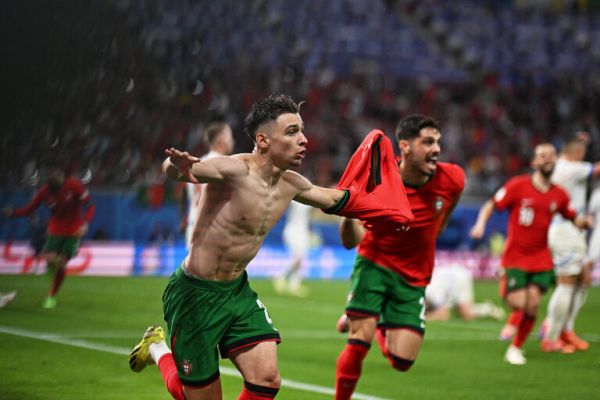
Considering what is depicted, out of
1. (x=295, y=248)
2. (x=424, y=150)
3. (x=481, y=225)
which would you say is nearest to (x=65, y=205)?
(x=295, y=248)

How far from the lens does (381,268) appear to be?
25.0 feet

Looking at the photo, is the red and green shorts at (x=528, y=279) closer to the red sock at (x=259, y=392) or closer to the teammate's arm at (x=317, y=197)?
the teammate's arm at (x=317, y=197)

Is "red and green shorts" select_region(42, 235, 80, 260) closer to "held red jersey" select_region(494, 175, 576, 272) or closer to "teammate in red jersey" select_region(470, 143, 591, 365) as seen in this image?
"teammate in red jersey" select_region(470, 143, 591, 365)

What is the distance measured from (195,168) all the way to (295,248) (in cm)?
1266

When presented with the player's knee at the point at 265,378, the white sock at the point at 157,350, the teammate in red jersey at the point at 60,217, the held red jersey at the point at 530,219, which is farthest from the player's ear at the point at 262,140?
the teammate in red jersey at the point at 60,217

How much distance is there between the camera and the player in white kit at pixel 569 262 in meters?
11.0

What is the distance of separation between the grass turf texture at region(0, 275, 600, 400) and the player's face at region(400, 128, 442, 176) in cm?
192

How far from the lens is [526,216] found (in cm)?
1059

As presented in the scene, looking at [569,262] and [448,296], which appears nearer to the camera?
[569,262]

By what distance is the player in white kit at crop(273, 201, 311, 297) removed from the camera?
17641 mm

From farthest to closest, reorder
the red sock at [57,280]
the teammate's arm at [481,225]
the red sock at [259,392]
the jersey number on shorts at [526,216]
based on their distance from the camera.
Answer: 1. the red sock at [57,280]
2. the jersey number on shorts at [526,216]
3. the teammate's arm at [481,225]
4. the red sock at [259,392]

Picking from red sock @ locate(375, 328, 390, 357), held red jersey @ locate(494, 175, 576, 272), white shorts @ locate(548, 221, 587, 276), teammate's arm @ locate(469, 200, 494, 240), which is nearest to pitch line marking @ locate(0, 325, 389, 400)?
red sock @ locate(375, 328, 390, 357)

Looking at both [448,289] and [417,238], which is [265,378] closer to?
[417,238]

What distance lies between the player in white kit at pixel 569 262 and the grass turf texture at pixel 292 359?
324 mm
